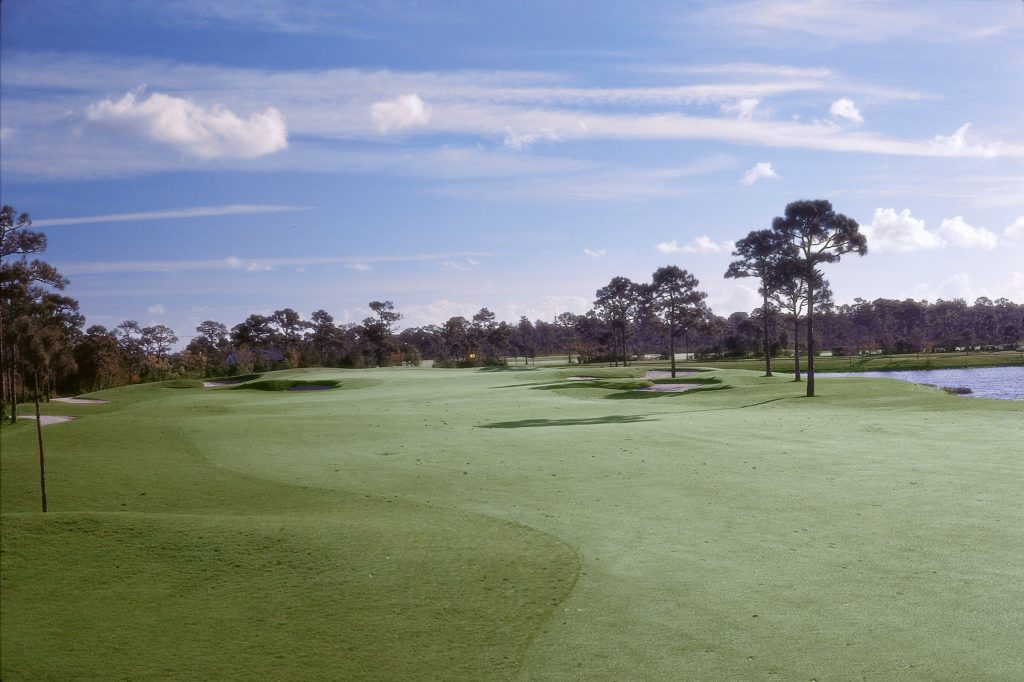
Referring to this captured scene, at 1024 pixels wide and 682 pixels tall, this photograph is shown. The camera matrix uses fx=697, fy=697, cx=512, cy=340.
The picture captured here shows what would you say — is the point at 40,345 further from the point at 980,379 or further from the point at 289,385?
the point at 980,379

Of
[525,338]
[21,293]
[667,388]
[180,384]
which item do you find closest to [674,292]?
[667,388]

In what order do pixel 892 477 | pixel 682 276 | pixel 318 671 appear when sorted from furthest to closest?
1. pixel 682 276
2. pixel 892 477
3. pixel 318 671

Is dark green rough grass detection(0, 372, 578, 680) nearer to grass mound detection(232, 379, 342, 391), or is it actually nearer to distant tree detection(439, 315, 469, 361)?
grass mound detection(232, 379, 342, 391)

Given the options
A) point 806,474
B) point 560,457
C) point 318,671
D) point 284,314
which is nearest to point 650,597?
point 318,671

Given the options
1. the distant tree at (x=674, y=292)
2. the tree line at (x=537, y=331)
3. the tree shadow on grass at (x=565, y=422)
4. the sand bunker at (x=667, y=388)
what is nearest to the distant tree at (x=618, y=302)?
the tree line at (x=537, y=331)

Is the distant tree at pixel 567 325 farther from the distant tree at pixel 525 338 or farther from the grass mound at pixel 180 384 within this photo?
the grass mound at pixel 180 384

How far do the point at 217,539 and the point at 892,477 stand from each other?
458 inches

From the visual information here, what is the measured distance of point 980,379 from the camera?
5616 centimetres

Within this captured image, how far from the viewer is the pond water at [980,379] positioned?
4478 centimetres

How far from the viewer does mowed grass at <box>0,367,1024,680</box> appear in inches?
226

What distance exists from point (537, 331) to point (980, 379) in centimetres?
11777

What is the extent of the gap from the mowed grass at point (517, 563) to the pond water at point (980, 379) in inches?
1374

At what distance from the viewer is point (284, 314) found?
106688 mm

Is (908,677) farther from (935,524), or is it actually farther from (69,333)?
(69,333)
